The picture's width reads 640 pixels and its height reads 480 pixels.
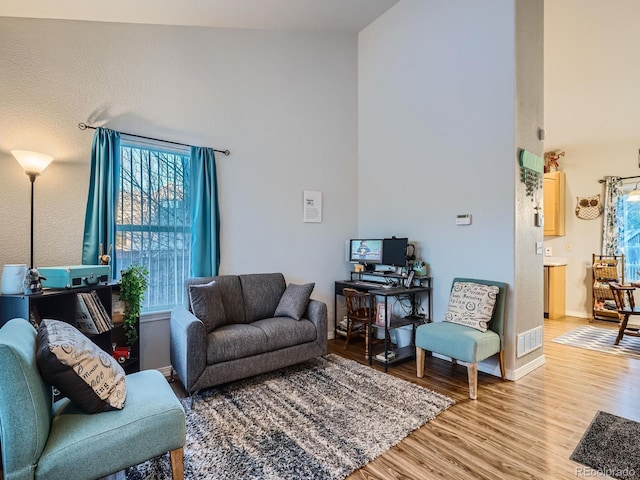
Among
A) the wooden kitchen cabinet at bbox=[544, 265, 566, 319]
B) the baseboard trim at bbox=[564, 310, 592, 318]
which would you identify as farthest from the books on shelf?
the baseboard trim at bbox=[564, 310, 592, 318]

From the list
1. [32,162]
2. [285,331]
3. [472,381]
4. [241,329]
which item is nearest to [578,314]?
[472,381]

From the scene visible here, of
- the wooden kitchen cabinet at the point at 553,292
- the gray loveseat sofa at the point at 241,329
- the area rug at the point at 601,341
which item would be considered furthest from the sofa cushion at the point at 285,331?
the wooden kitchen cabinet at the point at 553,292

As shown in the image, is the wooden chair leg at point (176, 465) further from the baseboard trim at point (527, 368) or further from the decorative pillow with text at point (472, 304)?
the baseboard trim at point (527, 368)

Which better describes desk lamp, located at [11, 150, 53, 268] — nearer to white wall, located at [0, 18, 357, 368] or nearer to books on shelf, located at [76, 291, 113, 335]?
white wall, located at [0, 18, 357, 368]

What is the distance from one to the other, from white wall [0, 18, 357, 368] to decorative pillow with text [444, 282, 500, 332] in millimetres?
1701

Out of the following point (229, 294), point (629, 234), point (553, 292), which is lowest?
point (553, 292)

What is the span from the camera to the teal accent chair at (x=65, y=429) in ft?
3.90

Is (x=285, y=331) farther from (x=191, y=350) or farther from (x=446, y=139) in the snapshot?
(x=446, y=139)

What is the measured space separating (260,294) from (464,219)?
2.28 meters

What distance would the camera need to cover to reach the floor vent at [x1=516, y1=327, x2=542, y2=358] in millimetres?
3027

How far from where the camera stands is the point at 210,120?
340 cm

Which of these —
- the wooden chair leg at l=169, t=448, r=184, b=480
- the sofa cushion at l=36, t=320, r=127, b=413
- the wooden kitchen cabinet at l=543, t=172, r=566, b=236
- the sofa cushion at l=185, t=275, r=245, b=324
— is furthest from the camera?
the wooden kitchen cabinet at l=543, t=172, r=566, b=236

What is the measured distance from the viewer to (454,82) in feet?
11.1

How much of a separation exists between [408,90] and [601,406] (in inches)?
142
